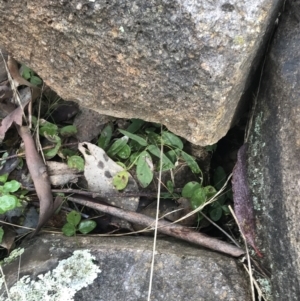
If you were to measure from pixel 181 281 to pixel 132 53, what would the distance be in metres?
0.69

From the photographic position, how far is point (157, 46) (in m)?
1.20

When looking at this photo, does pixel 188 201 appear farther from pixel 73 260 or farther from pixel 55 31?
pixel 55 31

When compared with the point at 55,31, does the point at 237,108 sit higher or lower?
lower

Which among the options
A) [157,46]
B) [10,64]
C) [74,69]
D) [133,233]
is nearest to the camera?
[157,46]

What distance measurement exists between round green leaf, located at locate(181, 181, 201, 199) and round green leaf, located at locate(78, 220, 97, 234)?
337 mm

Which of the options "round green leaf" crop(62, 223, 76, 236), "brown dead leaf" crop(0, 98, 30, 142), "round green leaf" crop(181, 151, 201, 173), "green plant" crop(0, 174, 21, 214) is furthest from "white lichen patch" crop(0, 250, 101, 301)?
"brown dead leaf" crop(0, 98, 30, 142)

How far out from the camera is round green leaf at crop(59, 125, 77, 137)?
69.5 inches

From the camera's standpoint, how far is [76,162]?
1695mm

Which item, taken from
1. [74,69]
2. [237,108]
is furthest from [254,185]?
[74,69]

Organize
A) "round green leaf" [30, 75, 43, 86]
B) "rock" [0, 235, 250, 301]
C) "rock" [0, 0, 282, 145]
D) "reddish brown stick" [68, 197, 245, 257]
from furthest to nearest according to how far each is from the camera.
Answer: "round green leaf" [30, 75, 43, 86], "reddish brown stick" [68, 197, 245, 257], "rock" [0, 235, 250, 301], "rock" [0, 0, 282, 145]

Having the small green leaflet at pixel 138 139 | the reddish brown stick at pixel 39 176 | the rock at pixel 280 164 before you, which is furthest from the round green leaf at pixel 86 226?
the rock at pixel 280 164

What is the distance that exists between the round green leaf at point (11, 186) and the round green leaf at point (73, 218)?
204mm

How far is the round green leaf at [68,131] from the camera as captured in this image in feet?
5.79

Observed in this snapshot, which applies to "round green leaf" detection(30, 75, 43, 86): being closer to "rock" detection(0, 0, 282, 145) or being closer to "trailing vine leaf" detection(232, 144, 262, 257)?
"rock" detection(0, 0, 282, 145)
